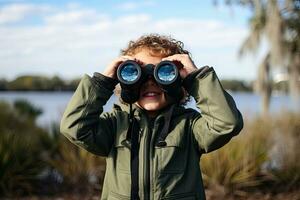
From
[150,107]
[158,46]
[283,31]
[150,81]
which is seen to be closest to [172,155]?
[150,107]

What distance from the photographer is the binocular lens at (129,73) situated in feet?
7.21

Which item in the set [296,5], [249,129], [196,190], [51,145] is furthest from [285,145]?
[196,190]

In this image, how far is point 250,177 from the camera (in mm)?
6832

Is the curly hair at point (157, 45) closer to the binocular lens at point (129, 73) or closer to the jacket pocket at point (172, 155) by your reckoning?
the binocular lens at point (129, 73)

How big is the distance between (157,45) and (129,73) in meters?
0.27

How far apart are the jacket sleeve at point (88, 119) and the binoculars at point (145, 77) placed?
0.38 feet

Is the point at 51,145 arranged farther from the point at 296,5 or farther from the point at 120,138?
the point at 120,138

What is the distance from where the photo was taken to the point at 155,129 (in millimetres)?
2227

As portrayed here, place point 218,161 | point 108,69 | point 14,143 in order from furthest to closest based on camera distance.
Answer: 1. point 14,143
2. point 218,161
3. point 108,69

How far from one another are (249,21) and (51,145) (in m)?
6.77

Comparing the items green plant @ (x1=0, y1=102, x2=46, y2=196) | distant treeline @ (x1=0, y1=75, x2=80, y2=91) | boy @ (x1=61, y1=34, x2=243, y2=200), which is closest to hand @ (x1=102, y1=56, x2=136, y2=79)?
boy @ (x1=61, y1=34, x2=243, y2=200)

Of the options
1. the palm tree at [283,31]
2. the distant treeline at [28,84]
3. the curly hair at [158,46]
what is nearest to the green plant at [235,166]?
the palm tree at [283,31]

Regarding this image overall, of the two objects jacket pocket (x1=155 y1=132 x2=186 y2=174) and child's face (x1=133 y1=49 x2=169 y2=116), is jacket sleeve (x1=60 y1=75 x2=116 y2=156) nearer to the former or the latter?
child's face (x1=133 y1=49 x2=169 y2=116)

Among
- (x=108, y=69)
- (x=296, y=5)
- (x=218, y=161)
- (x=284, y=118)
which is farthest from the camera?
(x=296, y=5)
